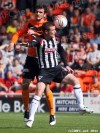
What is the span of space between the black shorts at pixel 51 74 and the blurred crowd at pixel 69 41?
22.3ft

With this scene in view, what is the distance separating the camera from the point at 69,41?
74.9ft

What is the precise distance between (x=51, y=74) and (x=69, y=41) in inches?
430

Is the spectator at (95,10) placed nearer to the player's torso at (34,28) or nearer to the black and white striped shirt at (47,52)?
the player's torso at (34,28)

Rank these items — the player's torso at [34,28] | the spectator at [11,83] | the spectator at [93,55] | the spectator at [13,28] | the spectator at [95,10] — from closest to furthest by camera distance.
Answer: the player's torso at [34,28], the spectator at [11,83], the spectator at [93,55], the spectator at [95,10], the spectator at [13,28]

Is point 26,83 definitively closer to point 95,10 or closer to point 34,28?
point 34,28

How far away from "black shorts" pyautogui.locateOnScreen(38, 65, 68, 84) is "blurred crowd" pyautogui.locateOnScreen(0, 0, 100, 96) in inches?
267

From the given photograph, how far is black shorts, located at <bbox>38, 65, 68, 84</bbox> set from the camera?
39.1ft

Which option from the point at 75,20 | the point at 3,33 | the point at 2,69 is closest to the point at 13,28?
the point at 3,33

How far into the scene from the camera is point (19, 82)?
2097 centimetres

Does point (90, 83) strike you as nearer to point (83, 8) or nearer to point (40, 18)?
point (83, 8)

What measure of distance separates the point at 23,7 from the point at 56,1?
9.79ft

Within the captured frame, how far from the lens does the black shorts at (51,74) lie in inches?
469

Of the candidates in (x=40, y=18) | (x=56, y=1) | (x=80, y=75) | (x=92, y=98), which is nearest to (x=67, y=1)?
(x=56, y=1)

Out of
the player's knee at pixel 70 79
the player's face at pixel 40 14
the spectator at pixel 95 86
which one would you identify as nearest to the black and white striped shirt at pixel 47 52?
the player's knee at pixel 70 79
